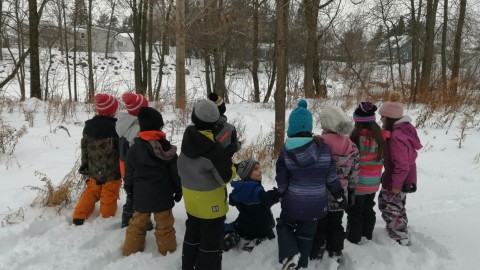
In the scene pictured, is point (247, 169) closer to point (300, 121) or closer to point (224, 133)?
point (224, 133)

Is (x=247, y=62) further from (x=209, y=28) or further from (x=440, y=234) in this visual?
(x=440, y=234)

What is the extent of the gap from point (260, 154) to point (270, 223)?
2.18 meters

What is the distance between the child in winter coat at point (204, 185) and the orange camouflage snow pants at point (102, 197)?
4.34 feet

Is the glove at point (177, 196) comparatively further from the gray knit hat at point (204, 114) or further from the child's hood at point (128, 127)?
the gray knit hat at point (204, 114)

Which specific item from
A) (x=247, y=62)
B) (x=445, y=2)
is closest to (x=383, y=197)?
→ (x=445, y=2)

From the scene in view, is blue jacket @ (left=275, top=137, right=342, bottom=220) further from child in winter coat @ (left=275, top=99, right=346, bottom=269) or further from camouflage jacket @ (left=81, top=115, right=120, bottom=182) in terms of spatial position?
camouflage jacket @ (left=81, top=115, right=120, bottom=182)

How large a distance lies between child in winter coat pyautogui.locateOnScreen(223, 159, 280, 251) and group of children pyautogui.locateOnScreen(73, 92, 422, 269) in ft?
0.03

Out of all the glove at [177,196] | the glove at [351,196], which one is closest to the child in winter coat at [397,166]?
the glove at [351,196]

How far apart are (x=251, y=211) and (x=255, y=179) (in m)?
0.33

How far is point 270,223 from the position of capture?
355cm

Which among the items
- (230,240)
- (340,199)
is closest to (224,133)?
(230,240)

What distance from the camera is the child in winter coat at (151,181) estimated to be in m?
3.13

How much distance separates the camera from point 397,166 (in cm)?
343

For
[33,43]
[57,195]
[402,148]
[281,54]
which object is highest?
[33,43]
